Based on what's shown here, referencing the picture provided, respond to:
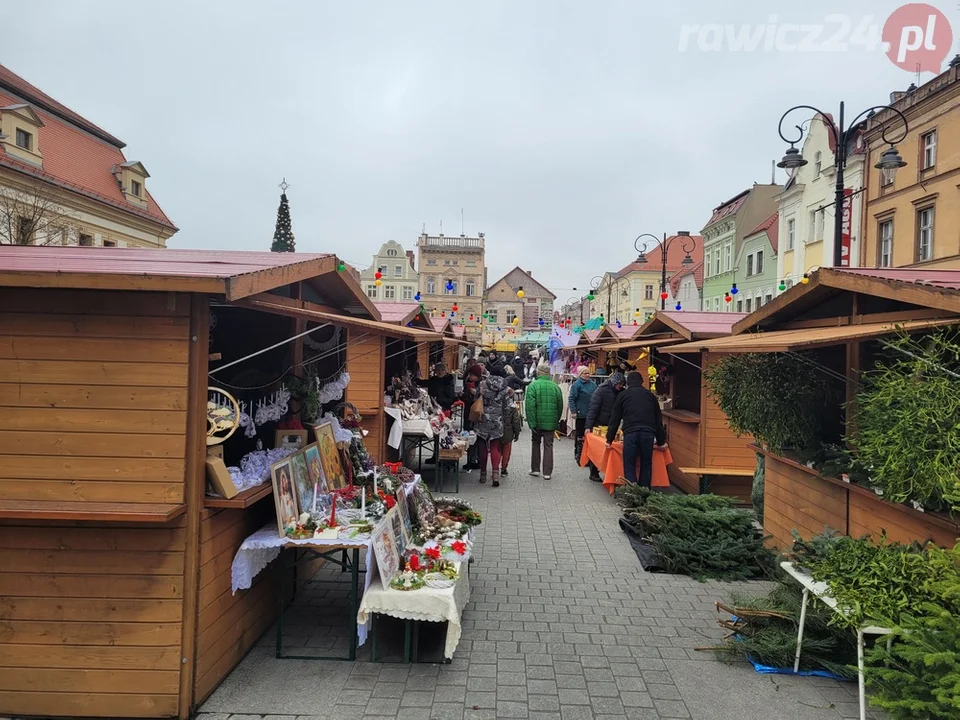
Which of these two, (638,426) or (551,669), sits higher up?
(638,426)

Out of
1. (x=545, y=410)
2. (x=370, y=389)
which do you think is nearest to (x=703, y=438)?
(x=545, y=410)

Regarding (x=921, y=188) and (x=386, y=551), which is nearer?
(x=386, y=551)

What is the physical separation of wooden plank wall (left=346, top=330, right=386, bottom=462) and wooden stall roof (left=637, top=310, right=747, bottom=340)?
479cm

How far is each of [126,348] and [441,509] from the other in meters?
3.56

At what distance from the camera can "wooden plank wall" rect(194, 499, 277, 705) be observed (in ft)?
12.6

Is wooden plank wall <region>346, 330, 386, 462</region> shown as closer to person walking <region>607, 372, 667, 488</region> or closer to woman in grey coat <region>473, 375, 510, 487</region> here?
woman in grey coat <region>473, 375, 510, 487</region>

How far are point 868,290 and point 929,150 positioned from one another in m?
22.1

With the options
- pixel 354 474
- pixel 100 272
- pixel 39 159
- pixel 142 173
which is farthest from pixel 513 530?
pixel 142 173

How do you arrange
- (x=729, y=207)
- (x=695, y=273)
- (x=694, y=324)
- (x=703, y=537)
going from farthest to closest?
(x=695, y=273) < (x=729, y=207) < (x=694, y=324) < (x=703, y=537)

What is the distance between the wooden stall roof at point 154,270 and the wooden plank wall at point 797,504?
4.51 m

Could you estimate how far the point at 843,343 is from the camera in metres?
4.59

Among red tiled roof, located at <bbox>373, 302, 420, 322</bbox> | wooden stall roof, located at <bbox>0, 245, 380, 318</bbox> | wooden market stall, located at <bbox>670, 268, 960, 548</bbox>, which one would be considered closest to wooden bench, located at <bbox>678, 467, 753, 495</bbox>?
wooden market stall, located at <bbox>670, 268, 960, 548</bbox>

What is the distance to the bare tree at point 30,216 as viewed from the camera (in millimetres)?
18688

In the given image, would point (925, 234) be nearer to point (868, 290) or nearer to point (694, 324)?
point (694, 324)
